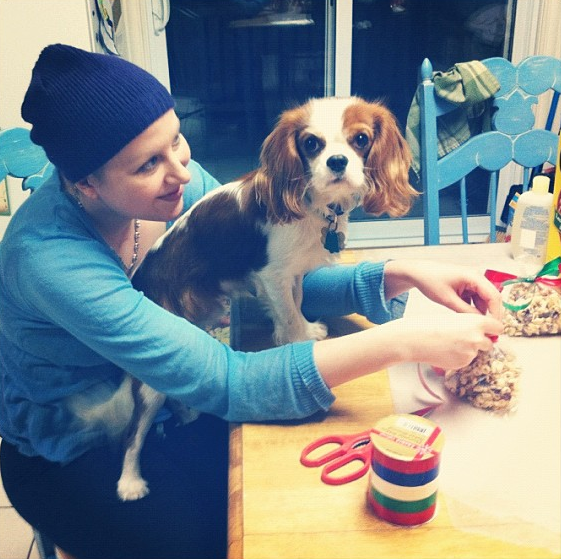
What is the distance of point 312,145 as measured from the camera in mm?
657

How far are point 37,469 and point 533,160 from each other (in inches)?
44.1

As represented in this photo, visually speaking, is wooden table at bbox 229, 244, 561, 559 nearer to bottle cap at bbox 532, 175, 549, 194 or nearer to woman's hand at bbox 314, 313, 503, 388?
woman's hand at bbox 314, 313, 503, 388

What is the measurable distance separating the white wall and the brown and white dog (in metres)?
0.24

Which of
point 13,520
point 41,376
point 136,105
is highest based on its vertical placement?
point 136,105

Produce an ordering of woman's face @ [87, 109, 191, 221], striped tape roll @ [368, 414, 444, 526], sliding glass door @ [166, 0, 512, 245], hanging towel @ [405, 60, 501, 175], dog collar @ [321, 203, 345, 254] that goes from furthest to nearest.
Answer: hanging towel @ [405, 60, 501, 175]
sliding glass door @ [166, 0, 512, 245]
dog collar @ [321, 203, 345, 254]
woman's face @ [87, 109, 191, 221]
striped tape roll @ [368, 414, 444, 526]

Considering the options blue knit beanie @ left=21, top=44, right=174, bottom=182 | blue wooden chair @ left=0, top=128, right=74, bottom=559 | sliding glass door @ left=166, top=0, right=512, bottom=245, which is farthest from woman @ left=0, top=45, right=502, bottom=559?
sliding glass door @ left=166, top=0, right=512, bottom=245

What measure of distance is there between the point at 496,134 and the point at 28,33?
3.05 feet

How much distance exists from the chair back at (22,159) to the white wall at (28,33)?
0.07 m

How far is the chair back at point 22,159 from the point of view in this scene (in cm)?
76

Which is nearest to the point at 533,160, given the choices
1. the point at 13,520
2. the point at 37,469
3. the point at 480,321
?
the point at 480,321

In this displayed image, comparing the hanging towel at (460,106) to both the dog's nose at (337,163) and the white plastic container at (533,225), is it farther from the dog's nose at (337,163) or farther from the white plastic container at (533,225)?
the dog's nose at (337,163)

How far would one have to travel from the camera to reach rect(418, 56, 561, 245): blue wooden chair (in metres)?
1.19

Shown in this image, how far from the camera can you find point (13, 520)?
1.03 meters

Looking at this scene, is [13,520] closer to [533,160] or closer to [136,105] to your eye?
[136,105]
